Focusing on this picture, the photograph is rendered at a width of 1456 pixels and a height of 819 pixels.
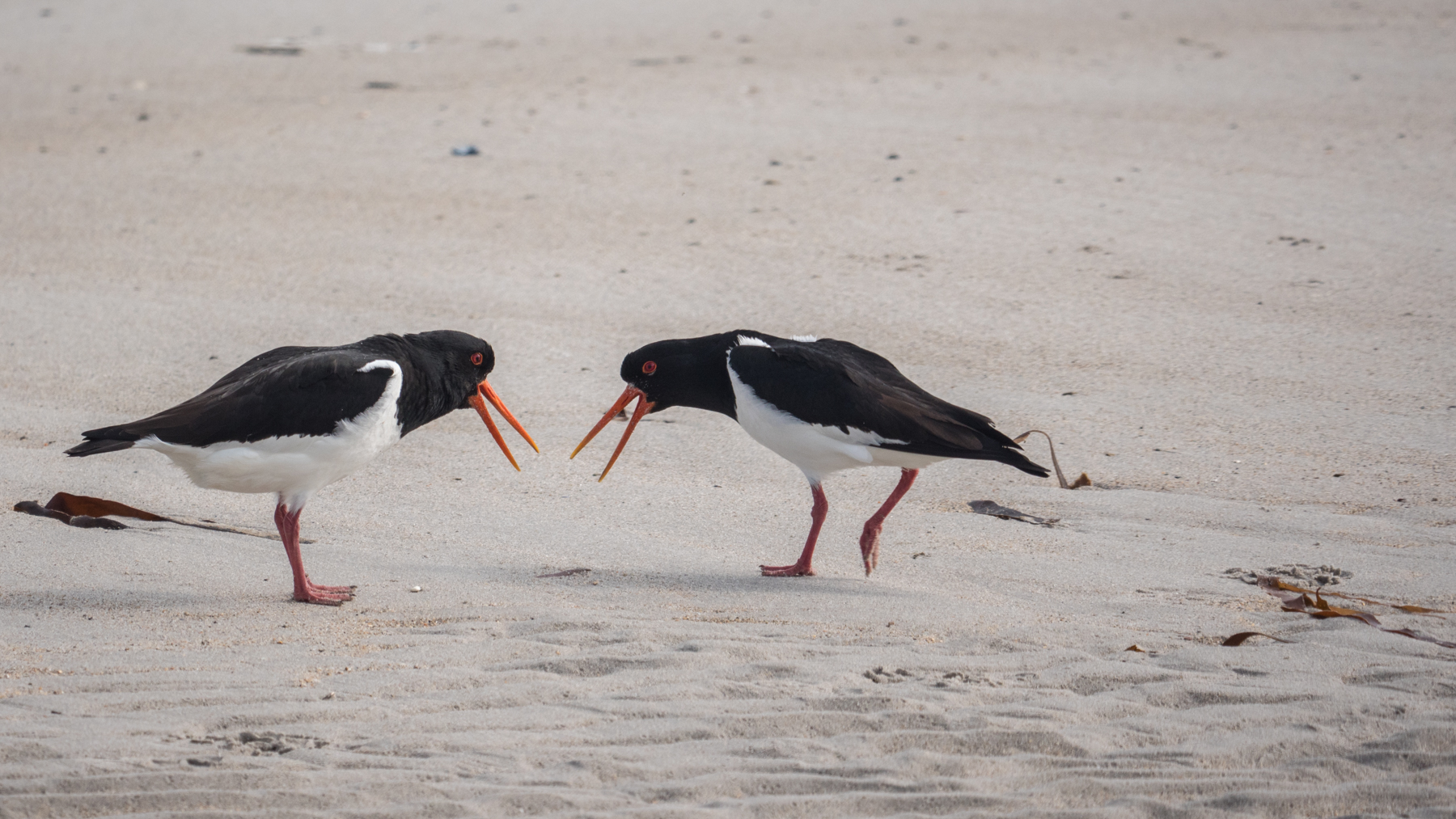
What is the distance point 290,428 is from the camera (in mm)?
4922

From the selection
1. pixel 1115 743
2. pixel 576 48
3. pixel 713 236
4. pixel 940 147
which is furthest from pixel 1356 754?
pixel 576 48

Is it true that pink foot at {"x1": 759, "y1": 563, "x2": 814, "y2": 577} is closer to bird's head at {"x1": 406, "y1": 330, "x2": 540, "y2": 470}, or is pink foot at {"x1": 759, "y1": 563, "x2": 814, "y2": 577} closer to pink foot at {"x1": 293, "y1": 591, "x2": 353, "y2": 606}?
bird's head at {"x1": 406, "y1": 330, "x2": 540, "y2": 470}

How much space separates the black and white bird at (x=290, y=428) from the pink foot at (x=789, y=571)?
1.60 m

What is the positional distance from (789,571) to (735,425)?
182cm

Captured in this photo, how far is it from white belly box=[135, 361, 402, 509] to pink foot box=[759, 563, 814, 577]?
1.62 meters

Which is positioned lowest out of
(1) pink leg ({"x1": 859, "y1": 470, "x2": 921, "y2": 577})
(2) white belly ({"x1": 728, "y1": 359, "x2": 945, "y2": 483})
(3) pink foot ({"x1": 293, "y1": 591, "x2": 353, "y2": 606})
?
(3) pink foot ({"x1": 293, "y1": 591, "x2": 353, "y2": 606})

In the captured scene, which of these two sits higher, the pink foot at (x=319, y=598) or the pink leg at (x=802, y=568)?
the pink leg at (x=802, y=568)

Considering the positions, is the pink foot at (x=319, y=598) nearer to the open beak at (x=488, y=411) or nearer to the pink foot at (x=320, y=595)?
the pink foot at (x=320, y=595)

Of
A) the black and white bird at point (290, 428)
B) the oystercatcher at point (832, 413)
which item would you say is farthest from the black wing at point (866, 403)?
the black and white bird at point (290, 428)

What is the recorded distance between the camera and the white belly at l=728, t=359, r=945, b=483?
17.5ft

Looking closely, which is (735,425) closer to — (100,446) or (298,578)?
(298,578)

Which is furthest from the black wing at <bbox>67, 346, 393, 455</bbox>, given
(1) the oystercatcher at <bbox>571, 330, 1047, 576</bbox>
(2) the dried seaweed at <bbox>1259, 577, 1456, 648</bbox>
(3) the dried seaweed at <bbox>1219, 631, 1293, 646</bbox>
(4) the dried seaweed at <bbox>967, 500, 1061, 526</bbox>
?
(2) the dried seaweed at <bbox>1259, 577, 1456, 648</bbox>

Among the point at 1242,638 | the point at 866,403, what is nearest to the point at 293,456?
the point at 866,403

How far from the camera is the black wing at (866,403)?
520 centimetres
